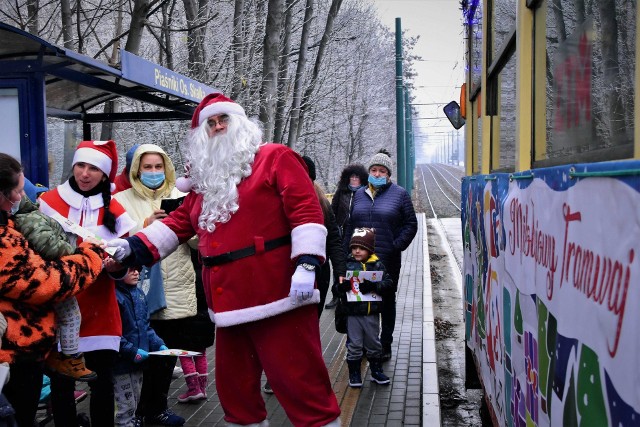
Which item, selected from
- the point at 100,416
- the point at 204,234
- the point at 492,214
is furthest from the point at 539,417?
the point at 100,416

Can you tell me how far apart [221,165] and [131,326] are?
1357 mm

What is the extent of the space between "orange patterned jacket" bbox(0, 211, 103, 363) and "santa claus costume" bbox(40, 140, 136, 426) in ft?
2.15

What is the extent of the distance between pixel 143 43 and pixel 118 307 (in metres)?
23.3

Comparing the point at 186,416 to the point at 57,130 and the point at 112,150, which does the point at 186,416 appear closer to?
the point at 112,150

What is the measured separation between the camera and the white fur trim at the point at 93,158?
4695 millimetres

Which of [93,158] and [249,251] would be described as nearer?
[249,251]

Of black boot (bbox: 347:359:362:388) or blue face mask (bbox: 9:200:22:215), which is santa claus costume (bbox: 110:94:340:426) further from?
black boot (bbox: 347:359:362:388)

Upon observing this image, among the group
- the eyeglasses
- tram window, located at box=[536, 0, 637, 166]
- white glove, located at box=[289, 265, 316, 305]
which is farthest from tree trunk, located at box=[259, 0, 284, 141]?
tram window, located at box=[536, 0, 637, 166]

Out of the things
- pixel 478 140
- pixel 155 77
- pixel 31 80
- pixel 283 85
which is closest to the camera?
pixel 478 140

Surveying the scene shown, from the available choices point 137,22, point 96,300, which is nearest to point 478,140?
point 96,300

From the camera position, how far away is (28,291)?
3594 millimetres

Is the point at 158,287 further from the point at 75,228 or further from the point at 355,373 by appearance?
the point at 355,373

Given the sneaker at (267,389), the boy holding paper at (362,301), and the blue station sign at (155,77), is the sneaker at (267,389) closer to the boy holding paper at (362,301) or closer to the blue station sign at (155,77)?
the boy holding paper at (362,301)

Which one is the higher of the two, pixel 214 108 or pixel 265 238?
pixel 214 108
